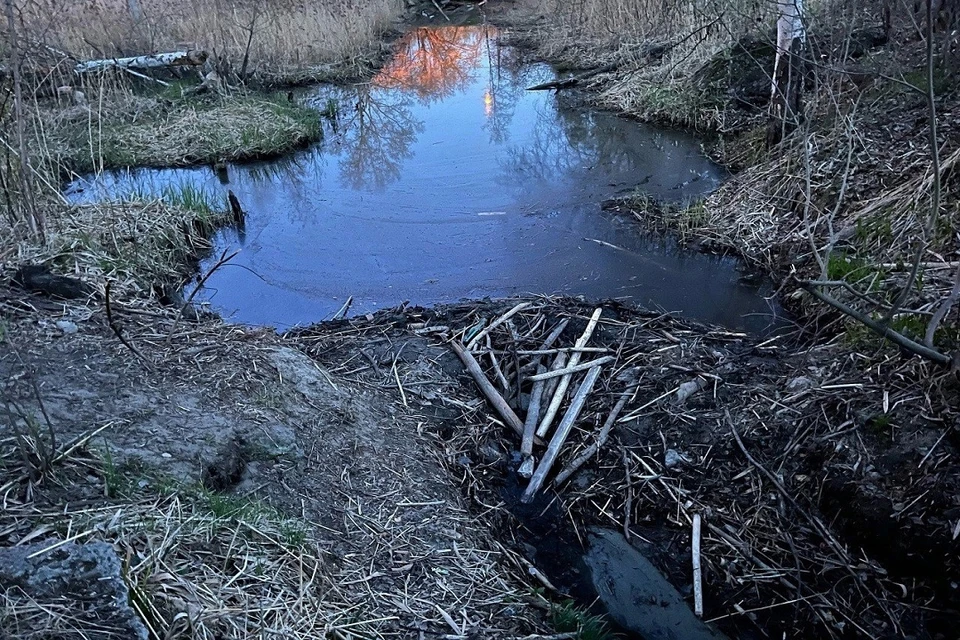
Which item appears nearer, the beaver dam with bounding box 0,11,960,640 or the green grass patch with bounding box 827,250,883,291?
the beaver dam with bounding box 0,11,960,640

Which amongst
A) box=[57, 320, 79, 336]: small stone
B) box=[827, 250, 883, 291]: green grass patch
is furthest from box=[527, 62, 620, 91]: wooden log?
box=[57, 320, 79, 336]: small stone

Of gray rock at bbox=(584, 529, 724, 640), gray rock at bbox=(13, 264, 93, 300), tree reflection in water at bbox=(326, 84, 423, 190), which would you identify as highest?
tree reflection in water at bbox=(326, 84, 423, 190)

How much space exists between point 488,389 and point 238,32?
10.9 meters

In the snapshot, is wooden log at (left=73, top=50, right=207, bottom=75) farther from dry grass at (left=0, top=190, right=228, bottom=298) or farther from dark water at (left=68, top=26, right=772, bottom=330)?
dry grass at (left=0, top=190, right=228, bottom=298)

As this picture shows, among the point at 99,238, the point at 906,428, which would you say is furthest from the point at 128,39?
the point at 906,428

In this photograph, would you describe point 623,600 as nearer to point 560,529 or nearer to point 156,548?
point 560,529

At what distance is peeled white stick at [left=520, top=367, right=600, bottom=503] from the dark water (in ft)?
5.00

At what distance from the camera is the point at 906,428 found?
323 cm

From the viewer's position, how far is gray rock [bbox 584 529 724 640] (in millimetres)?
3027

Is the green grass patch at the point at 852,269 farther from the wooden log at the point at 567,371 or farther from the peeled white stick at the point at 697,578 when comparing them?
the peeled white stick at the point at 697,578

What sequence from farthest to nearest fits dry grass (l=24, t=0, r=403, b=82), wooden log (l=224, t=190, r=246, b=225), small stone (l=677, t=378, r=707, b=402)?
dry grass (l=24, t=0, r=403, b=82), wooden log (l=224, t=190, r=246, b=225), small stone (l=677, t=378, r=707, b=402)

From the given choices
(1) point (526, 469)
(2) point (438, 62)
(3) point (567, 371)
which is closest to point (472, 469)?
(1) point (526, 469)

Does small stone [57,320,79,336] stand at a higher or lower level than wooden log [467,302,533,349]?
higher

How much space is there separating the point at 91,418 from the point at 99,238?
10.1 ft
